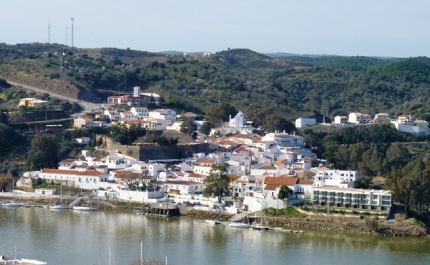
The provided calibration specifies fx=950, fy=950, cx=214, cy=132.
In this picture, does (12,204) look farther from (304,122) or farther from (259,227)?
(304,122)

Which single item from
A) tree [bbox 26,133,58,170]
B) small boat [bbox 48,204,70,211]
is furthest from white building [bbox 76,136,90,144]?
small boat [bbox 48,204,70,211]

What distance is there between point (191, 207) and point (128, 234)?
15.3 ft

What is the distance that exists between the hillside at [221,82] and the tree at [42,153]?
11147mm

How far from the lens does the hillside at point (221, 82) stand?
50.5 meters

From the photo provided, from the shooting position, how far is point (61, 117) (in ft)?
143

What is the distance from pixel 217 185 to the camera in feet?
102

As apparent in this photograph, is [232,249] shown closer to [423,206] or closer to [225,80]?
[423,206]

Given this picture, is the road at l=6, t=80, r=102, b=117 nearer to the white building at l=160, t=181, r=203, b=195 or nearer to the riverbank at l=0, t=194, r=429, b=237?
the white building at l=160, t=181, r=203, b=195

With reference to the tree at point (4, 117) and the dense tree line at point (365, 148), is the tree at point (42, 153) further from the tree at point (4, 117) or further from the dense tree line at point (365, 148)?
the dense tree line at point (365, 148)

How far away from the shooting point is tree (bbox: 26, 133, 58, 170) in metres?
35.7

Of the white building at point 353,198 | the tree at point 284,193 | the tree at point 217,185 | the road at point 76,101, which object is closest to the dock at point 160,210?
the tree at point 217,185

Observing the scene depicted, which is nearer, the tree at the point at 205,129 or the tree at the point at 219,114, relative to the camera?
the tree at the point at 205,129

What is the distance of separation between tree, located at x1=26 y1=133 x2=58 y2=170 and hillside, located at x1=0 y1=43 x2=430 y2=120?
11.1 m

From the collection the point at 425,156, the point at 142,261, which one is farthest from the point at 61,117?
the point at 142,261
